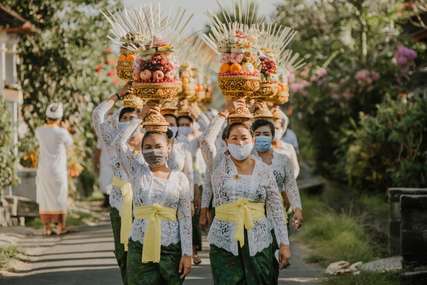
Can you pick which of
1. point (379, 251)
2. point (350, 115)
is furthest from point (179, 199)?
point (350, 115)

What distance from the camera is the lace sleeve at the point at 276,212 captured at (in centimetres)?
867

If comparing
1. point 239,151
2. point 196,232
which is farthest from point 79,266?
point 239,151

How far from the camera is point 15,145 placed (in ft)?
60.9

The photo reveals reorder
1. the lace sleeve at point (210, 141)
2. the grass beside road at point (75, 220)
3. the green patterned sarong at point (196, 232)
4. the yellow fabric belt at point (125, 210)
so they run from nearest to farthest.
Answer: the lace sleeve at point (210, 141) < the yellow fabric belt at point (125, 210) < the green patterned sarong at point (196, 232) < the grass beside road at point (75, 220)

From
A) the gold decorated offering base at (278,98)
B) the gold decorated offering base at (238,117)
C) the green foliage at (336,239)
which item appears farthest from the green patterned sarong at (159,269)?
the green foliage at (336,239)

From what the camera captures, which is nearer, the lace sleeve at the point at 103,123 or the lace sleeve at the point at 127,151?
the lace sleeve at the point at 127,151

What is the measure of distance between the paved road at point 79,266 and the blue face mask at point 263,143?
1937mm

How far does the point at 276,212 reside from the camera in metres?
8.70

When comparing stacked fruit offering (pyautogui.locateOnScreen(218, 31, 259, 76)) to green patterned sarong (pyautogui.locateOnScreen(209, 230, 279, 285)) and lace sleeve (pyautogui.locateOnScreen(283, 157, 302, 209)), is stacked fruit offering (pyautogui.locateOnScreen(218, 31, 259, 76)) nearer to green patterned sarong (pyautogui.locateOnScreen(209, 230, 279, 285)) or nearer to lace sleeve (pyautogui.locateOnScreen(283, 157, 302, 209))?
lace sleeve (pyautogui.locateOnScreen(283, 157, 302, 209))

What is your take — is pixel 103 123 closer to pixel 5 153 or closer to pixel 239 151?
pixel 239 151

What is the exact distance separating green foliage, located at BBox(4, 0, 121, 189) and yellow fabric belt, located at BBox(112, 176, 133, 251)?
37.5 feet

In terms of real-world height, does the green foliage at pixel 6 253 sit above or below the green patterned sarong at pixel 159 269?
below

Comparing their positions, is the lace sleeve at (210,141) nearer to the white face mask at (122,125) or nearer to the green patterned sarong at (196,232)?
the white face mask at (122,125)

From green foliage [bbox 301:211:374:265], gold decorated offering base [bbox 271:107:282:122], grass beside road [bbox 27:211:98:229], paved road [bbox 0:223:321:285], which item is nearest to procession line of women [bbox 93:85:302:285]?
gold decorated offering base [bbox 271:107:282:122]
